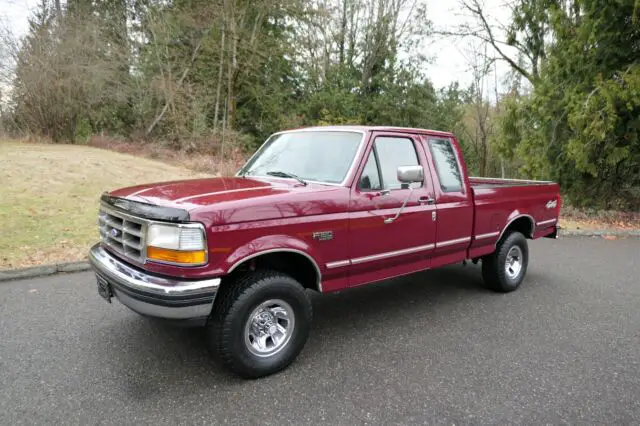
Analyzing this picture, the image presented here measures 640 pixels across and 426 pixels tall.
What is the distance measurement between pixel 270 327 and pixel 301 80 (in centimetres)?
2282

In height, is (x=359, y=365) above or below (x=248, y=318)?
below

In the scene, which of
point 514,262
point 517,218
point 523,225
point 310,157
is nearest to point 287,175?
point 310,157

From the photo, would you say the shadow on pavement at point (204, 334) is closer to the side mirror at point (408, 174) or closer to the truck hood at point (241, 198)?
the truck hood at point (241, 198)

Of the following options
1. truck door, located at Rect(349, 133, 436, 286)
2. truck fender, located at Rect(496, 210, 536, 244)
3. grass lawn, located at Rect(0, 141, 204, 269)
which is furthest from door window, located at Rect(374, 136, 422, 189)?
grass lawn, located at Rect(0, 141, 204, 269)

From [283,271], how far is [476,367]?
5.90 ft

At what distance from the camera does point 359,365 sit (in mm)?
3465

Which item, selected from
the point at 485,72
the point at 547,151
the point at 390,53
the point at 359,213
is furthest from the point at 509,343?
the point at 390,53

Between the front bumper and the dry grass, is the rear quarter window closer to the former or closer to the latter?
the front bumper

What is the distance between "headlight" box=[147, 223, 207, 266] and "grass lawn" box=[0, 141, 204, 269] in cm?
413

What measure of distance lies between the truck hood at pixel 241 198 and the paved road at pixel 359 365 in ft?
4.27

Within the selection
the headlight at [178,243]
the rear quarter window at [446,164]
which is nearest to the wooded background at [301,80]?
the rear quarter window at [446,164]

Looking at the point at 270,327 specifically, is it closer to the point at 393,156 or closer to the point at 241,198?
the point at 241,198

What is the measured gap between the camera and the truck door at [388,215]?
369cm

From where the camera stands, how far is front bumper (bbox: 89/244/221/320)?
2.79 metres
